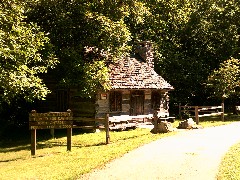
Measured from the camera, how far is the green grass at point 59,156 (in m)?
11.8

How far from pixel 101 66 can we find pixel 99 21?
2.92 metres

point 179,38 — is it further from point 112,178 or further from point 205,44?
point 112,178

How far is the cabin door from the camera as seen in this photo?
26.3 metres

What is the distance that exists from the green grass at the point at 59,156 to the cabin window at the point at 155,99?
321 inches

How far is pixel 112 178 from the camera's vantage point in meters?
10.5

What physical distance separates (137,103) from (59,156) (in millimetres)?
12637

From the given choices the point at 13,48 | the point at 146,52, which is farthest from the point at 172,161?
the point at 146,52

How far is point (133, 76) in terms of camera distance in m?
26.4

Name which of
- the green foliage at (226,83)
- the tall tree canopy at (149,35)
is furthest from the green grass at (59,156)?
the green foliage at (226,83)

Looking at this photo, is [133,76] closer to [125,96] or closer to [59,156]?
[125,96]

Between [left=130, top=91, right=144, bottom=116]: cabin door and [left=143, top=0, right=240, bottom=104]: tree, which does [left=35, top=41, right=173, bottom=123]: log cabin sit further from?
[left=143, top=0, right=240, bottom=104]: tree

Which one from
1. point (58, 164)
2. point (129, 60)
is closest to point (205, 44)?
point (129, 60)

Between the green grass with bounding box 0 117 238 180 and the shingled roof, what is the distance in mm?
4935

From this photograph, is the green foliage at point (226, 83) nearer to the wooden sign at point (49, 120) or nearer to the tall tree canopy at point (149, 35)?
the tall tree canopy at point (149, 35)
